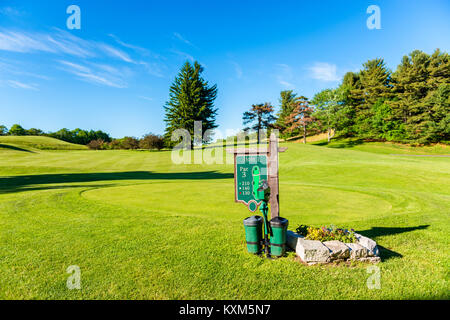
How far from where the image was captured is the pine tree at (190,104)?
5609 centimetres

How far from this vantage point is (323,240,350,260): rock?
16.6 ft

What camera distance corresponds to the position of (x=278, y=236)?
5324 millimetres

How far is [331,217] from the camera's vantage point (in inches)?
315

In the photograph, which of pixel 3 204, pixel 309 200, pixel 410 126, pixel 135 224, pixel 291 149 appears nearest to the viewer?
pixel 135 224

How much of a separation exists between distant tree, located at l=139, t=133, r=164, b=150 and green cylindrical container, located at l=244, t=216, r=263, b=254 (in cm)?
5534

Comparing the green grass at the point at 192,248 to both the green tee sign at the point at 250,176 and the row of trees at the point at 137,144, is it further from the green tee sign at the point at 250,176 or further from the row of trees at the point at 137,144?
the row of trees at the point at 137,144

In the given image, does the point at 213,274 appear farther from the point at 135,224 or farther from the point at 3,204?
the point at 3,204

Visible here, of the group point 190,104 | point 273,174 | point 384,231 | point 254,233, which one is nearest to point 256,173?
point 273,174

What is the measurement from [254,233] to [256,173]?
5.15 feet

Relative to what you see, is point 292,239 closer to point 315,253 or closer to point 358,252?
point 315,253

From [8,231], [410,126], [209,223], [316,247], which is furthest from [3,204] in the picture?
[410,126]

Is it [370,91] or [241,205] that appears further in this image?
[370,91]
